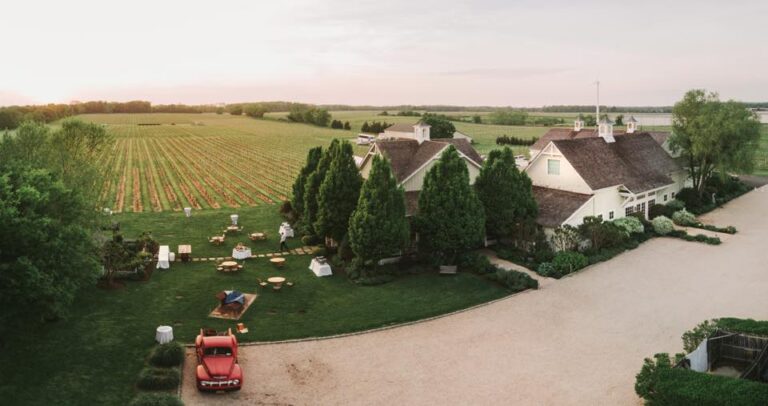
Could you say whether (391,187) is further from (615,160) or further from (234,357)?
(615,160)

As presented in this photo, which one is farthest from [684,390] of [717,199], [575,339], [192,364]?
[717,199]

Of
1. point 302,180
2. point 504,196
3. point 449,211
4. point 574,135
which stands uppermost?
point 574,135

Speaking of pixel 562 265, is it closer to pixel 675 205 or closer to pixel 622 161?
pixel 622 161

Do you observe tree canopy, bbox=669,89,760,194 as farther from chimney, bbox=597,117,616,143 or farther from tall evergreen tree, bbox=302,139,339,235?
tall evergreen tree, bbox=302,139,339,235

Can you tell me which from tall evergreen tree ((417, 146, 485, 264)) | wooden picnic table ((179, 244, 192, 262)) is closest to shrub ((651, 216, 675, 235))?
tall evergreen tree ((417, 146, 485, 264))

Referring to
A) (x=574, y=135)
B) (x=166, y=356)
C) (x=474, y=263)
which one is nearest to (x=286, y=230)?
(x=474, y=263)
